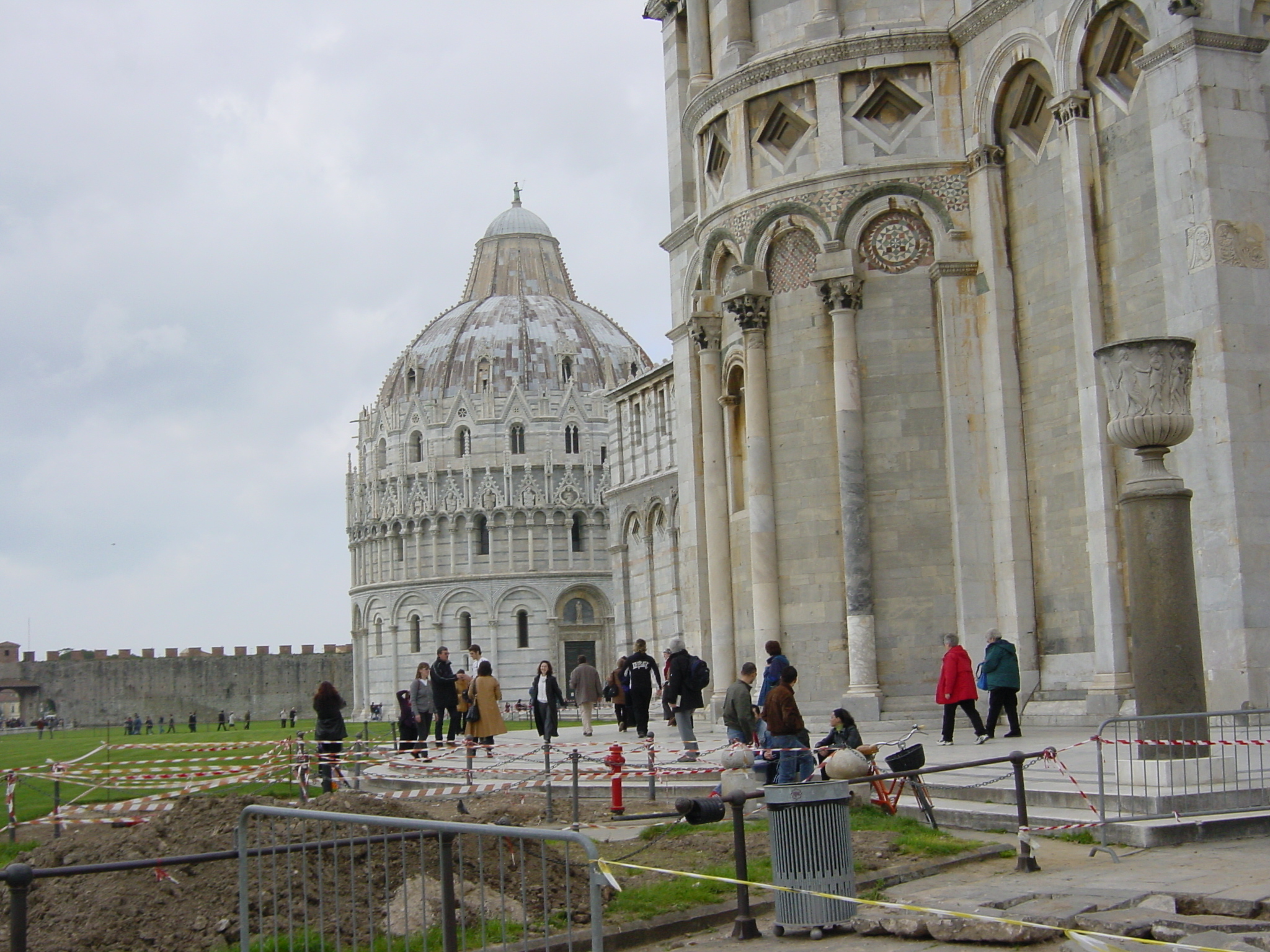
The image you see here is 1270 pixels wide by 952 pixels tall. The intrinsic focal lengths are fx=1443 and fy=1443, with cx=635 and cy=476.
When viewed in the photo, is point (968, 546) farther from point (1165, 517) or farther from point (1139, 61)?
point (1165, 517)

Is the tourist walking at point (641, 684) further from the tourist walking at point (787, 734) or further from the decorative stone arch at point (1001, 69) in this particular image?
the decorative stone arch at point (1001, 69)

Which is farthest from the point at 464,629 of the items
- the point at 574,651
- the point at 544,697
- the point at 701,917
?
the point at 701,917

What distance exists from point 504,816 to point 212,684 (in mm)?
88556

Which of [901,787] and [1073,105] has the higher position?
[1073,105]

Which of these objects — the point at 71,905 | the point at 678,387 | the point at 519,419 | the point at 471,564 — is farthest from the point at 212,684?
the point at 71,905

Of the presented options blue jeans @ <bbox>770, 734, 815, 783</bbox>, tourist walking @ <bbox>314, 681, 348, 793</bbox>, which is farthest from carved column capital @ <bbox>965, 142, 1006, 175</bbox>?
tourist walking @ <bbox>314, 681, 348, 793</bbox>

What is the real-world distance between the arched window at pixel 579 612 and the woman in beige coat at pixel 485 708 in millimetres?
65623

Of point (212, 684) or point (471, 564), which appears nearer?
point (471, 564)

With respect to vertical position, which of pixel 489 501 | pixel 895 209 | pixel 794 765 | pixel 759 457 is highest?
pixel 489 501

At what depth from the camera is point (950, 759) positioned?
16.1 m

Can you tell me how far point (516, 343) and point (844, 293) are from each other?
233 feet

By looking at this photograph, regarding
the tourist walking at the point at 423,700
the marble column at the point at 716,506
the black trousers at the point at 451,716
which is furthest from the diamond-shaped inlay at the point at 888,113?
the black trousers at the point at 451,716

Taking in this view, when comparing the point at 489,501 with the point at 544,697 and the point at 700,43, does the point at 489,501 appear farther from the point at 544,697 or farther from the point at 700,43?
the point at 544,697

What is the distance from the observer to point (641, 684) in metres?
22.5
